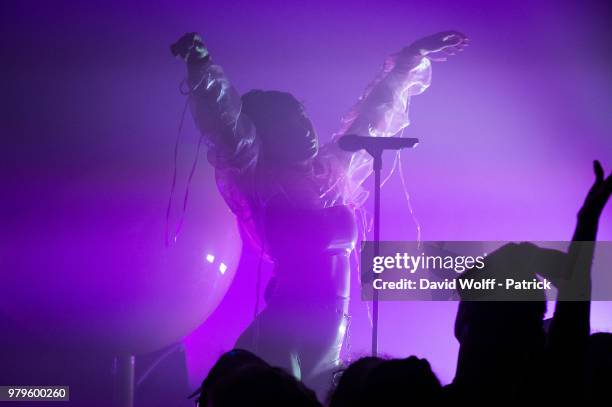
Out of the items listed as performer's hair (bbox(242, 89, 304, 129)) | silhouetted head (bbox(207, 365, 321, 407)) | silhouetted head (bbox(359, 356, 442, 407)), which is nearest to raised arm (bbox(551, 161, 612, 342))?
silhouetted head (bbox(359, 356, 442, 407))

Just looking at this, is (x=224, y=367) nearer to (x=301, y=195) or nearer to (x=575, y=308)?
(x=575, y=308)

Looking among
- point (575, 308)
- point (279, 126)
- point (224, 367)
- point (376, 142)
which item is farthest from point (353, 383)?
point (279, 126)

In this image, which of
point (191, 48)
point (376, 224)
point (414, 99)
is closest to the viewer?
point (191, 48)

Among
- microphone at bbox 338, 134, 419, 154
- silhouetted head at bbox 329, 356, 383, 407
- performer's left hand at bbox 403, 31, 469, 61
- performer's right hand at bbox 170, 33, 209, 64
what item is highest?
performer's left hand at bbox 403, 31, 469, 61

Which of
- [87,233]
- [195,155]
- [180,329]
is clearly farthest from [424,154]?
[87,233]

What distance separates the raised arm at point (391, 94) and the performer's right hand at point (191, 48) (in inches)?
24.0

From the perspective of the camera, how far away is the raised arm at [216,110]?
5.42 ft

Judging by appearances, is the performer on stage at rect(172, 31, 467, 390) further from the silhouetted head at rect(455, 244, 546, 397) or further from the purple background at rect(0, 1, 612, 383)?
the silhouetted head at rect(455, 244, 546, 397)

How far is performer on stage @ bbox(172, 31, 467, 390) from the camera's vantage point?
1875 millimetres

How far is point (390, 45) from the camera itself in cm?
240

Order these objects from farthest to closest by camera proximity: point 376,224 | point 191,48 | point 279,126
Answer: point 279,126, point 376,224, point 191,48

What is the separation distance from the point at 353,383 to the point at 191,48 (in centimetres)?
104

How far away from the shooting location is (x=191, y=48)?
64.3 inches

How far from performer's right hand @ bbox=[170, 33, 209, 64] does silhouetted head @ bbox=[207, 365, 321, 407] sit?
101 centimetres
